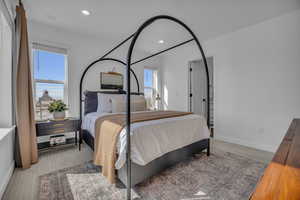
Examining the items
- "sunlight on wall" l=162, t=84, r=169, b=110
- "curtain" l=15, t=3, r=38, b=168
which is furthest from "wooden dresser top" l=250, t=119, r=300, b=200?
"sunlight on wall" l=162, t=84, r=169, b=110

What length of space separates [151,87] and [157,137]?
3.47 m

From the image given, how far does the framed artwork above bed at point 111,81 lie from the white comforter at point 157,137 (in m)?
1.65

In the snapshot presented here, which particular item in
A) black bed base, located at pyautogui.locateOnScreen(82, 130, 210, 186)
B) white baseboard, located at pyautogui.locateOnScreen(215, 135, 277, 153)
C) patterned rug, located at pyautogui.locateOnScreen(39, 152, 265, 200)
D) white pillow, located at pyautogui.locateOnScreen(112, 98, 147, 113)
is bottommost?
patterned rug, located at pyautogui.locateOnScreen(39, 152, 265, 200)

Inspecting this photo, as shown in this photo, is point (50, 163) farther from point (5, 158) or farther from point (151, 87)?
point (151, 87)

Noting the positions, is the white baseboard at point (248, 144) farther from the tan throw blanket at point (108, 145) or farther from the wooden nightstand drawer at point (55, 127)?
the wooden nightstand drawer at point (55, 127)

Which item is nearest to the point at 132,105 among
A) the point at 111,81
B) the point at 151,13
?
the point at 111,81

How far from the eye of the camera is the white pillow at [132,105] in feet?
9.57

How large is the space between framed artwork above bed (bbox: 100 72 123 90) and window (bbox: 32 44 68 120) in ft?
2.91

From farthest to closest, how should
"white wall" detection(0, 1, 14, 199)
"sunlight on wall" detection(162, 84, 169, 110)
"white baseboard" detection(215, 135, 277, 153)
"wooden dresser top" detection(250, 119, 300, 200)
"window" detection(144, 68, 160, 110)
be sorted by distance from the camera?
1. "sunlight on wall" detection(162, 84, 169, 110)
2. "window" detection(144, 68, 160, 110)
3. "white baseboard" detection(215, 135, 277, 153)
4. "white wall" detection(0, 1, 14, 199)
5. "wooden dresser top" detection(250, 119, 300, 200)

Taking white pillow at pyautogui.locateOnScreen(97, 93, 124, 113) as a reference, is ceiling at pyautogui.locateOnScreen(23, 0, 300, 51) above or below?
above

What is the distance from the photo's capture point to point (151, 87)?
202 inches

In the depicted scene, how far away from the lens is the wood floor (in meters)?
1.56

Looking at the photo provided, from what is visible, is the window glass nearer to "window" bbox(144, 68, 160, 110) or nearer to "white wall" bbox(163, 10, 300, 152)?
"window" bbox(144, 68, 160, 110)

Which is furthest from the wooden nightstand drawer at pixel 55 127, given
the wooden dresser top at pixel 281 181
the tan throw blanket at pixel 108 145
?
the wooden dresser top at pixel 281 181
